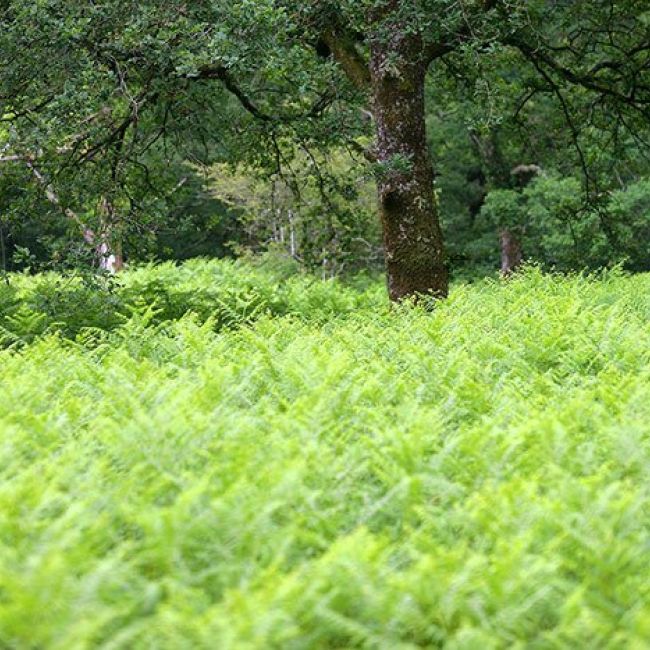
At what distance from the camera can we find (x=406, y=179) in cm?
1098

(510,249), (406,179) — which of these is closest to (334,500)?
(406,179)

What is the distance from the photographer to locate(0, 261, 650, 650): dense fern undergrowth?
2807 millimetres

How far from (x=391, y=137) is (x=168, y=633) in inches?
351

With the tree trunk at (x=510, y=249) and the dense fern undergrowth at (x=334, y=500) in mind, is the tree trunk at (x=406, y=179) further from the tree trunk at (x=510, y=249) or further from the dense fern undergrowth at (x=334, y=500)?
the tree trunk at (x=510, y=249)

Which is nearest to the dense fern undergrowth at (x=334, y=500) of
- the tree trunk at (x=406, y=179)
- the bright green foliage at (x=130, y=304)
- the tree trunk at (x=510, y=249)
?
the bright green foliage at (x=130, y=304)

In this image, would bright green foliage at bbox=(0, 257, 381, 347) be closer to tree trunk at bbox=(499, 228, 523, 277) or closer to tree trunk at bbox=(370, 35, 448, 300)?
Result: tree trunk at bbox=(370, 35, 448, 300)

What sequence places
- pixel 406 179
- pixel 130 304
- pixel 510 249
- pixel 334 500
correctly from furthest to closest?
pixel 510 249 < pixel 130 304 < pixel 406 179 < pixel 334 500

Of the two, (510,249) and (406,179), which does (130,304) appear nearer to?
(406,179)

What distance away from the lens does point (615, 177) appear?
2875cm

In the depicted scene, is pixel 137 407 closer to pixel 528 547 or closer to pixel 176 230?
pixel 528 547

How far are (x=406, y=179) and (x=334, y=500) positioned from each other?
7.67 m

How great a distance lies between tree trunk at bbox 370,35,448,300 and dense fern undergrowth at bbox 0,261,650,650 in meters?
4.53

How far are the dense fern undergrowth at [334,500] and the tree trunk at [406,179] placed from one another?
4.53 metres

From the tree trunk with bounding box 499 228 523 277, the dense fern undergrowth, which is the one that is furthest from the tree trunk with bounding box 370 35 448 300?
the tree trunk with bounding box 499 228 523 277
